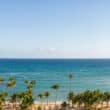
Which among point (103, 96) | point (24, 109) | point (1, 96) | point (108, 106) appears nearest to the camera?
point (24, 109)

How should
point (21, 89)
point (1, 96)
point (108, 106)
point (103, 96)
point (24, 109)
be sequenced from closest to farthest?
1. point (24, 109)
2. point (1, 96)
3. point (103, 96)
4. point (108, 106)
5. point (21, 89)

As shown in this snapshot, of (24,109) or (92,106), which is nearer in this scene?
(24,109)

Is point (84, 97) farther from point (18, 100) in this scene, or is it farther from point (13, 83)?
point (13, 83)

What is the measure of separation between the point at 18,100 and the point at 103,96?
22.1 meters

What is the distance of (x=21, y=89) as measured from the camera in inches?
5202

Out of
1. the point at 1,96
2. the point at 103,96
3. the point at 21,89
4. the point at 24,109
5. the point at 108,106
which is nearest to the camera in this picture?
the point at 24,109

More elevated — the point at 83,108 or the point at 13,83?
the point at 13,83

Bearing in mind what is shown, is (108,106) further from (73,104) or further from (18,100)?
(18,100)

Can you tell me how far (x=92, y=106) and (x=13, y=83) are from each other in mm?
24682

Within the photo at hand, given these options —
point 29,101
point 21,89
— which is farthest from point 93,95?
point 21,89

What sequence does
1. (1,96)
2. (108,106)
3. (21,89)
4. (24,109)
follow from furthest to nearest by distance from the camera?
(21,89) → (108,106) → (1,96) → (24,109)

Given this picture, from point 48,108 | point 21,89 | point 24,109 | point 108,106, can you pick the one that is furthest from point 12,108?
point 21,89

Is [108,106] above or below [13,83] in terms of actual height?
below

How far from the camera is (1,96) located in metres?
72.2
